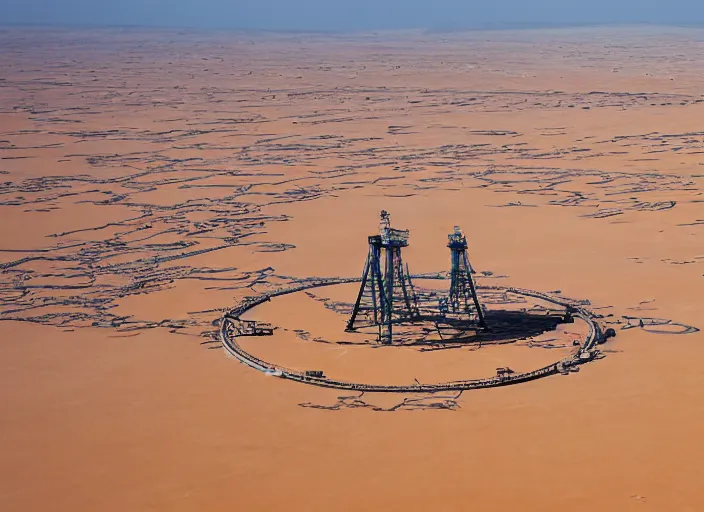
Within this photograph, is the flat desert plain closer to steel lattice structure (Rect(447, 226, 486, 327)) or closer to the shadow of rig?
the shadow of rig

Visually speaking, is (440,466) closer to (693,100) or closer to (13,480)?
(13,480)

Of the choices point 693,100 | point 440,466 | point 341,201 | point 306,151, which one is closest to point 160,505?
point 440,466

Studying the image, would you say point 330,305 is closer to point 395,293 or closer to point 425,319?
point 395,293

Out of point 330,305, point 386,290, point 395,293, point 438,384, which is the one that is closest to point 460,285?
point 395,293

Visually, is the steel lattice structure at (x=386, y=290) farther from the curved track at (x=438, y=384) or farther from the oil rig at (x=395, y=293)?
the curved track at (x=438, y=384)

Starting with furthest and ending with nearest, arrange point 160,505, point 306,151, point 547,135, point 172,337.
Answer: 1. point 547,135
2. point 306,151
3. point 172,337
4. point 160,505
